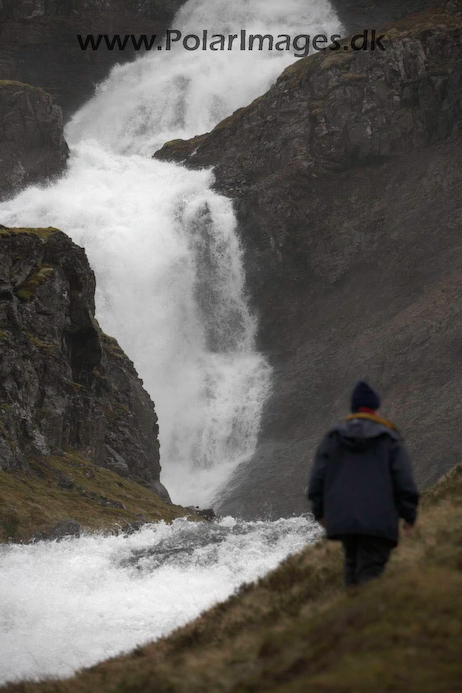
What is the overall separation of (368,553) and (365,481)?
1049 millimetres

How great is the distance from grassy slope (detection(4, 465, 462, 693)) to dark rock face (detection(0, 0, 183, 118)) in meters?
175

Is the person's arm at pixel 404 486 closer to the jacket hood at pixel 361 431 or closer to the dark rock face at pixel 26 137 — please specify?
the jacket hood at pixel 361 431

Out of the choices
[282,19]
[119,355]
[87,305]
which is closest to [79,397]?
[87,305]

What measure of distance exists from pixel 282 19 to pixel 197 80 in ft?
79.4

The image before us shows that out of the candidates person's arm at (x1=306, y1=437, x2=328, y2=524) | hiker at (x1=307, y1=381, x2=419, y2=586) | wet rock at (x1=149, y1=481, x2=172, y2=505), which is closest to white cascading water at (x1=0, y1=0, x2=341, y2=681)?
person's arm at (x1=306, y1=437, x2=328, y2=524)

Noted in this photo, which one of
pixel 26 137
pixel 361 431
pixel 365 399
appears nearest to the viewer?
pixel 361 431

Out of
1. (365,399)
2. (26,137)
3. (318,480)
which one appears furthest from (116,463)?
(26,137)

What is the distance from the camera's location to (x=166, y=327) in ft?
316

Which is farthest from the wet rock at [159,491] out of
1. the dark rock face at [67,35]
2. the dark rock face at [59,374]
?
the dark rock face at [67,35]

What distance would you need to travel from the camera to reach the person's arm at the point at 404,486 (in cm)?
1017

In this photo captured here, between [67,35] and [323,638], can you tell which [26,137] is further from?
[323,638]

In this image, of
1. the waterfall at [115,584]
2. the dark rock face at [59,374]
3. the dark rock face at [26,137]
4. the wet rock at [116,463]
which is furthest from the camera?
the dark rock face at [26,137]

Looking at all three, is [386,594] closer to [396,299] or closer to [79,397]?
[79,397]

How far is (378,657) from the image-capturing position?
7496mm
